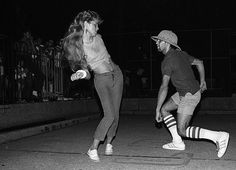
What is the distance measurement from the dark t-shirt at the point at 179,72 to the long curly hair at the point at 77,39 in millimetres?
1090

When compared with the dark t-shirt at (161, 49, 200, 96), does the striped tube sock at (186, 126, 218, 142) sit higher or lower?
lower

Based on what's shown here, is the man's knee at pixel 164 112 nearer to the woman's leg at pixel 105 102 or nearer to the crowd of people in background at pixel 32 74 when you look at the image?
the woman's leg at pixel 105 102

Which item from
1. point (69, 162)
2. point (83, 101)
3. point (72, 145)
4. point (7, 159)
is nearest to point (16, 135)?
point (72, 145)

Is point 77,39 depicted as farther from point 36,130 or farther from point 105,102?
point 36,130

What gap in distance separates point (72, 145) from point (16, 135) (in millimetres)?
1559

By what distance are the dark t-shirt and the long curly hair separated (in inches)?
42.9

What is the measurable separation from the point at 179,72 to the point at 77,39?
1433mm

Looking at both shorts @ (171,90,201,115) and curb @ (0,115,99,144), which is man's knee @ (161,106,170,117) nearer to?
shorts @ (171,90,201,115)

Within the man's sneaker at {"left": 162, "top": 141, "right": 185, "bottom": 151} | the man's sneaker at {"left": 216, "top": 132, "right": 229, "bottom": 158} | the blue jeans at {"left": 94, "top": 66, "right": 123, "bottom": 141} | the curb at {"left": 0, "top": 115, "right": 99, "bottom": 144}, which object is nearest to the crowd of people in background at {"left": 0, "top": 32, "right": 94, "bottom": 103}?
the curb at {"left": 0, "top": 115, "right": 99, "bottom": 144}

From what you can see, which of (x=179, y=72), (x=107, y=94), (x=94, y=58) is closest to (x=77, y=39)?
(x=94, y=58)

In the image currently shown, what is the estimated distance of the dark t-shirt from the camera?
568 cm

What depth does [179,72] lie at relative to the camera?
570 centimetres

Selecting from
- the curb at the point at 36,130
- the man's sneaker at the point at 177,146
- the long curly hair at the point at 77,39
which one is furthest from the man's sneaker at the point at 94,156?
the curb at the point at 36,130

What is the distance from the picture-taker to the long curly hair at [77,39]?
542 centimetres
